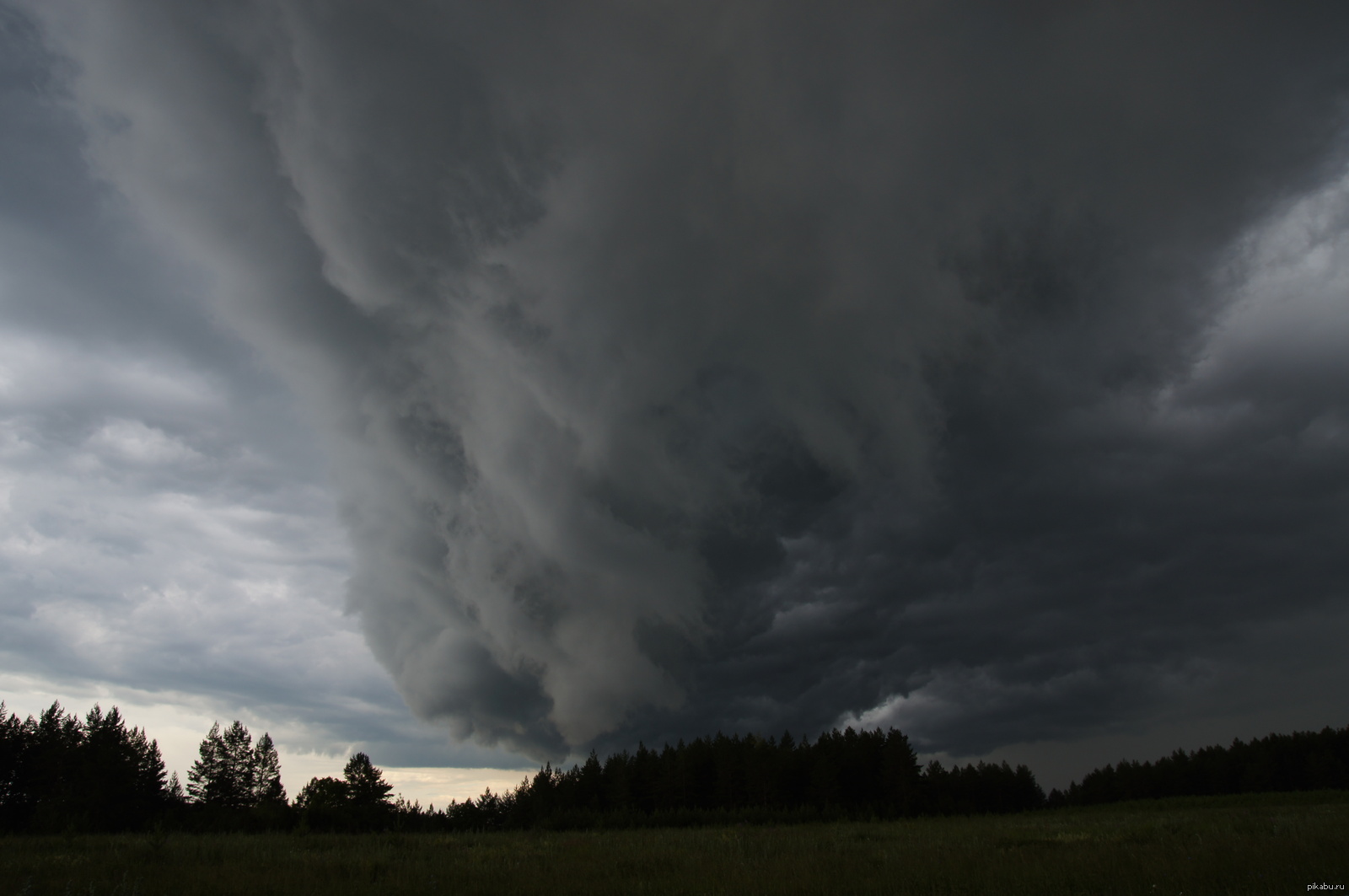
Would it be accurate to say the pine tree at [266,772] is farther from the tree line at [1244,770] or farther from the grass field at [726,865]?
the tree line at [1244,770]

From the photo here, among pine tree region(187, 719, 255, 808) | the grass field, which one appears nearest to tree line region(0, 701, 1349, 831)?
pine tree region(187, 719, 255, 808)

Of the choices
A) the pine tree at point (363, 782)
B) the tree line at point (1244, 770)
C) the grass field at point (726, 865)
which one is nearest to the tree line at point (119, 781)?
the pine tree at point (363, 782)

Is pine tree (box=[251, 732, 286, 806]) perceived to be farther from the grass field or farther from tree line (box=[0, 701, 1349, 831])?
the grass field

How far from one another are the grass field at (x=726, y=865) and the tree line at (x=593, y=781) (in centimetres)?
4526

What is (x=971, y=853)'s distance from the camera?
20.5 meters

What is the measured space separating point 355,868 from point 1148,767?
686 feet

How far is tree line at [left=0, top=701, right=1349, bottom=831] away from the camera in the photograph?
293ft

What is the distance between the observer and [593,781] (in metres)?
119

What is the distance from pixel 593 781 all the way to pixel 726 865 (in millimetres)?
110912

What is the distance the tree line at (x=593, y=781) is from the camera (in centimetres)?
8931

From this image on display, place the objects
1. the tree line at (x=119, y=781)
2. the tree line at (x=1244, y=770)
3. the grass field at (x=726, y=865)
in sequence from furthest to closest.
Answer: the tree line at (x=1244, y=770)
the tree line at (x=119, y=781)
the grass field at (x=726, y=865)

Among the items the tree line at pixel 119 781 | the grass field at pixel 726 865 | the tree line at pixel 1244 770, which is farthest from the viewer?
the tree line at pixel 1244 770

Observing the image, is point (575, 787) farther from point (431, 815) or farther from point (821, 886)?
point (821, 886)

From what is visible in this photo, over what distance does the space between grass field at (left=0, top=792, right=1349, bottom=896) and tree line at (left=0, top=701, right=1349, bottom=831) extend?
45259mm
